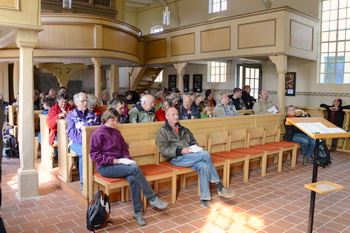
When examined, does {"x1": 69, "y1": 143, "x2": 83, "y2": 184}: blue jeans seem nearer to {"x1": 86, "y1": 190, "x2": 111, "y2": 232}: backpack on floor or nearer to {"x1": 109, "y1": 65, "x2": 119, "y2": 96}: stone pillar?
{"x1": 86, "y1": 190, "x2": 111, "y2": 232}: backpack on floor

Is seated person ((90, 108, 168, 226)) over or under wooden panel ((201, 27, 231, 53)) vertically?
under

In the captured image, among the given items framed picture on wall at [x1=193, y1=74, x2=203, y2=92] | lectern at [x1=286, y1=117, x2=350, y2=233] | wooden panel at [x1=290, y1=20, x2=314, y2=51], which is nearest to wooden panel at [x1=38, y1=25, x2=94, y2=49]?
wooden panel at [x1=290, y1=20, x2=314, y2=51]

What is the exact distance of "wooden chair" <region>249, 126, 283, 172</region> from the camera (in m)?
5.81

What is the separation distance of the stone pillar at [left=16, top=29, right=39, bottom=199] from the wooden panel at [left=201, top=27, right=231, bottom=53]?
18.6 feet

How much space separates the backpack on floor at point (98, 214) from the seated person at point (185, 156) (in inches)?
46.6

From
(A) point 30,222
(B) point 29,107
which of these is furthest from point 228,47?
(A) point 30,222

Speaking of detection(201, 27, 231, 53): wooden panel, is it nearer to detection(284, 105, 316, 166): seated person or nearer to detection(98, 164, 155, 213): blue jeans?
detection(284, 105, 316, 166): seated person

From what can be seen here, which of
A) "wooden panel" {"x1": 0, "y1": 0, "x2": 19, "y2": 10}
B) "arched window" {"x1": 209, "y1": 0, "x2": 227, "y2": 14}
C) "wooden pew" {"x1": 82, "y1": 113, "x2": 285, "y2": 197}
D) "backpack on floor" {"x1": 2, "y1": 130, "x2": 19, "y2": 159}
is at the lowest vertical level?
"backpack on floor" {"x1": 2, "y1": 130, "x2": 19, "y2": 159}

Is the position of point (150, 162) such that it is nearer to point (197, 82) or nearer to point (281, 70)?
point (281, 70)

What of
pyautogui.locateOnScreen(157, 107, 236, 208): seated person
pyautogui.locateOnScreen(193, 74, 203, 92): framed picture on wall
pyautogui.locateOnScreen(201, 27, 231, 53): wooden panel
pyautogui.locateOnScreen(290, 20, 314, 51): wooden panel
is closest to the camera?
pyautogui.locateOnScreen(157, 107, 236, 208): seated person

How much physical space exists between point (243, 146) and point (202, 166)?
6.40 ft

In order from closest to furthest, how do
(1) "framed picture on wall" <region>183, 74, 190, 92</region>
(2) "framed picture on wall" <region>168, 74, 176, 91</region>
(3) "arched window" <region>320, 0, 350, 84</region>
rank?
1. (3) "arched window" <region>320, 0, 350, 84</region>
2. (1) "framed picture on wall" <region>183, 74, 190, 92</region>
3. (2) "framed picture on wall" <region>168, 74, 176, 91</region>

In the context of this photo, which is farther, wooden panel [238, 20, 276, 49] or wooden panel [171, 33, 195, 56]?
wooden panel [171, 33, 195, 56]

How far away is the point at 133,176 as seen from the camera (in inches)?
154
